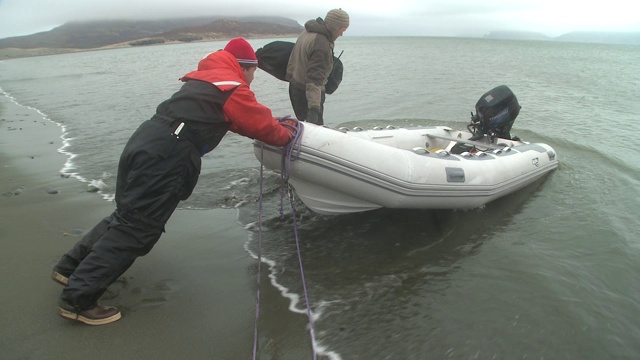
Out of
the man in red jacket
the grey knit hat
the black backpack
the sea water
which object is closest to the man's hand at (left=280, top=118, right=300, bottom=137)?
the man in red jacket

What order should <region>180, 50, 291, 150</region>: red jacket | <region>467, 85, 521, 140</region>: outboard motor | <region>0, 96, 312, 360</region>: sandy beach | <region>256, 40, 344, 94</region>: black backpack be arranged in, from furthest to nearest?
<region>467, 85, 521, 140</region>: outboard motor
<region>256, 40, 344, 94</region>: black backpack
<region>180, 50, 291, 150</region>: red jacket
<region>0, 96, 312, 360</region>: sandy beach

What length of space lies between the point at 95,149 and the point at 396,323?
6.58m

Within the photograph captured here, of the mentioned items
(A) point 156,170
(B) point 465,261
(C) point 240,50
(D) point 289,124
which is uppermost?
(C) point 240,50

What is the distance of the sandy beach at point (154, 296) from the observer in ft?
8.87

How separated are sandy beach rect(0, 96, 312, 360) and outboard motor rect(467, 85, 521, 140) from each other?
394 centimetres

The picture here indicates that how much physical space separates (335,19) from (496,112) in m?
2.83

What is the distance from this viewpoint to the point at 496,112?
6.11 metres

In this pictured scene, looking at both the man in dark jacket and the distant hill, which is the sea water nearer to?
the man in dark jacket

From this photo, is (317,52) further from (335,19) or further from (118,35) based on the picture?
(118,35)

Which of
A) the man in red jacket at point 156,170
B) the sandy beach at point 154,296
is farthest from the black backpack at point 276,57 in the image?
the man in red jacket at point 156,170

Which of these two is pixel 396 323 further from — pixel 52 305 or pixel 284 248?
pixel 52 305

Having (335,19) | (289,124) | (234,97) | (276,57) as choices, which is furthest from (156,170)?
(276,57)

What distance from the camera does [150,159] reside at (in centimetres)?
273

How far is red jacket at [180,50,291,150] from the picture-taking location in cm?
289
